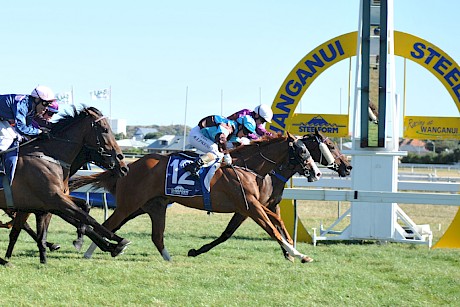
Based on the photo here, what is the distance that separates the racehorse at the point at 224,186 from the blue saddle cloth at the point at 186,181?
0.06m

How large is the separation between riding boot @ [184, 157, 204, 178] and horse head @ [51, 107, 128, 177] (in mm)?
1232

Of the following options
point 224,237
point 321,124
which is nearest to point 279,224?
point 224,237

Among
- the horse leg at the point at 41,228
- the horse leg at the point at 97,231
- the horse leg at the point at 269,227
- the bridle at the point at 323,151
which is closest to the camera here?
the horse leg at the point at 97,231

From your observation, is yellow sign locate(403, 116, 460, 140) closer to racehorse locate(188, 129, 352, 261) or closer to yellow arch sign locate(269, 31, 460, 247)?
yellow arch sign locate(269, 31, 460, 247)

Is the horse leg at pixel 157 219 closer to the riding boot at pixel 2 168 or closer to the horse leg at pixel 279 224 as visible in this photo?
the horse leg at pixel 279 224

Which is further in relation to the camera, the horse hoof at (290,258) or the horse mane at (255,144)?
the horse mane at (255,144)

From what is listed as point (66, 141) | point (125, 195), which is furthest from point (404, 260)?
point (66, 141)

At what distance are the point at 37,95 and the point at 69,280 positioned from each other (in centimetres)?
219

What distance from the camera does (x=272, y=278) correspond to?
8211 mm

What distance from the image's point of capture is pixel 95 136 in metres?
8.95

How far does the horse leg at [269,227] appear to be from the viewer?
960 centimetres

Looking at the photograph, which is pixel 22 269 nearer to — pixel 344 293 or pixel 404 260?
pixel 344 293

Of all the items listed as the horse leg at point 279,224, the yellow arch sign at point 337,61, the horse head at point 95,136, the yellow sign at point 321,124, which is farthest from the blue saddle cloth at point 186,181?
the yellow sign at point 321,124

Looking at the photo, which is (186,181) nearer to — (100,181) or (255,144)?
(255,144)
